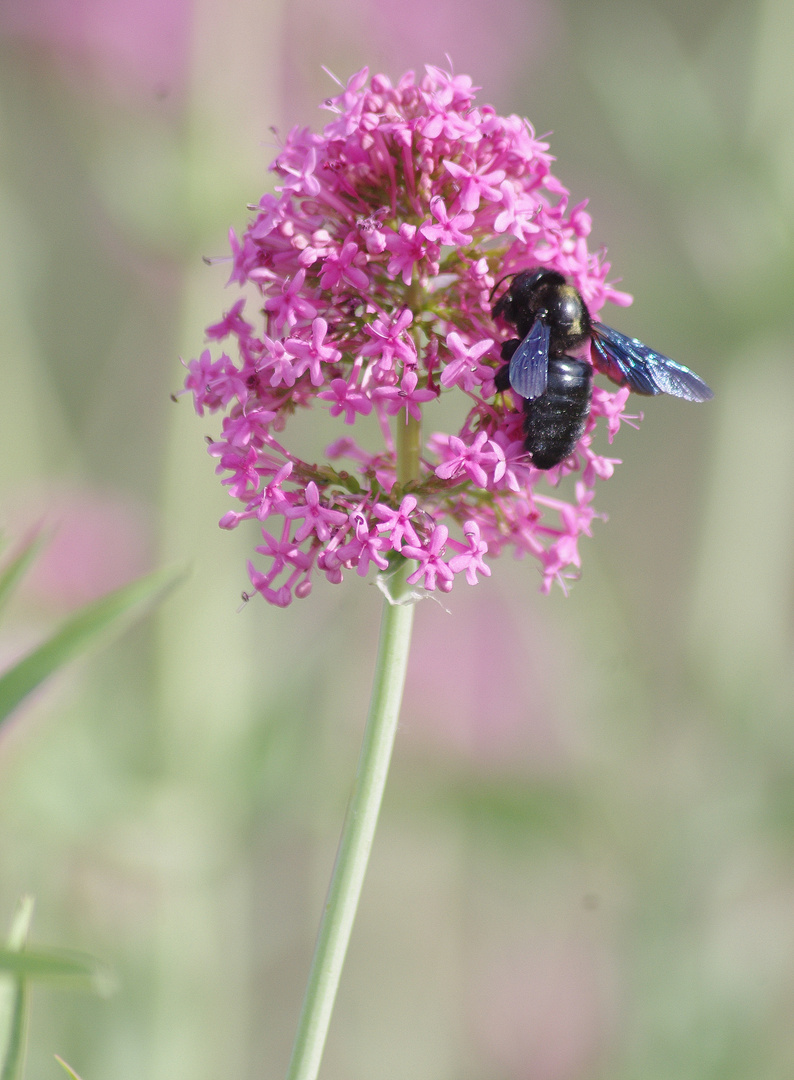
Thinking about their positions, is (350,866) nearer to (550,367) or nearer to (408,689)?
(550,367)

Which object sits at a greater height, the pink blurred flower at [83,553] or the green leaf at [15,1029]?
the pink blurred flower at [83,553]

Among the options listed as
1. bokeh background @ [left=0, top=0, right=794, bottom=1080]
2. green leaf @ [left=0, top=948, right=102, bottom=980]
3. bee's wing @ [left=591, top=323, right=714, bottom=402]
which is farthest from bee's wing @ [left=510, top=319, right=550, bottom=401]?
bokeh background @ [left=0, top=0, right=794, bottom=1080]

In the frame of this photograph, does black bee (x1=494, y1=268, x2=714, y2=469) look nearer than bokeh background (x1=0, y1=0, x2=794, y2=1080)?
Yes

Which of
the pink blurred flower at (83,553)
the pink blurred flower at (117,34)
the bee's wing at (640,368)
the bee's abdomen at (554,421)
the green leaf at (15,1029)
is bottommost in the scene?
the green leaf at (15,1029)

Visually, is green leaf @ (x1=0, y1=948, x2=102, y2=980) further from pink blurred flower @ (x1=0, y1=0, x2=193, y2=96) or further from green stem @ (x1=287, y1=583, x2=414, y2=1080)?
pink blurred flower @ (x1=0, y1=0, x2=193, y2=96)

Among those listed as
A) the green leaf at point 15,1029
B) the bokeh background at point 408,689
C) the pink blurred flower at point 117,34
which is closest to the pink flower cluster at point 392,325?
the green leaf at point 15,1029

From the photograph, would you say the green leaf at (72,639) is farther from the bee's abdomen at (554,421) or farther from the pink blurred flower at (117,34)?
the pink blurred flower at (117,34)

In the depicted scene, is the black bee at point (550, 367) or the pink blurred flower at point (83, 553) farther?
the pink blurred flower at point (83, 553)

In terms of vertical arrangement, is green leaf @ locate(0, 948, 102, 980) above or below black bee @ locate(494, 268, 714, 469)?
below

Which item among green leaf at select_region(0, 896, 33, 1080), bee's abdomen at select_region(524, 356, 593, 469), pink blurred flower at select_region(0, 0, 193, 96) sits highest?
pink blurred flower at select_region(0, 0, 193, 96)
